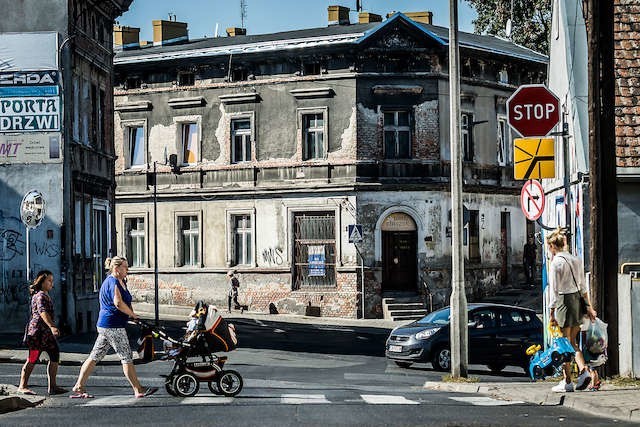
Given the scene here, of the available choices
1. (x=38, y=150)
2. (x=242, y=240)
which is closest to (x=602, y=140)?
(x=38, y=150)

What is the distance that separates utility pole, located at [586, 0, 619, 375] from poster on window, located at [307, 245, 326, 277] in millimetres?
26187

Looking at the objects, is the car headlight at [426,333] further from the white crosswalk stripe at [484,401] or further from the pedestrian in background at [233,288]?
the pedestrian in background at [233,288]

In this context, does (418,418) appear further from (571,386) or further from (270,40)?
(270,40)

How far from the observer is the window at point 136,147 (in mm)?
46719

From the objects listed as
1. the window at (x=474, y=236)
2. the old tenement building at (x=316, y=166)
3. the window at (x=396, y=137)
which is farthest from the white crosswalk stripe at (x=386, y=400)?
the window at (x=474, y=236)

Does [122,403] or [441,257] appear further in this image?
[441,257]

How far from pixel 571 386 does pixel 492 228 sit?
2991 centimetres

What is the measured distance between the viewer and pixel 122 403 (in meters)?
16.0

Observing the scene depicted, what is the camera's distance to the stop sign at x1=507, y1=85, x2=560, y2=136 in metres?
19.7

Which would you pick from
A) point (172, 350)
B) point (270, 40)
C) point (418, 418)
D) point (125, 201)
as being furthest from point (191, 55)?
point (418, 418)

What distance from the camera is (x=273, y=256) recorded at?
143ft

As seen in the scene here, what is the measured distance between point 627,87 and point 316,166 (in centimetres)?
2414

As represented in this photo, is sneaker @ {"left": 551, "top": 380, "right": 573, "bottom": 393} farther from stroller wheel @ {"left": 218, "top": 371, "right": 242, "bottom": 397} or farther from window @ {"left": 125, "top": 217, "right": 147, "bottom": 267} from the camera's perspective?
window @ {"left": 125, "top": 217, "right": 147, "bottom": 267}

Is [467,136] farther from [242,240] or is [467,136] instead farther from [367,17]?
[242,240]
